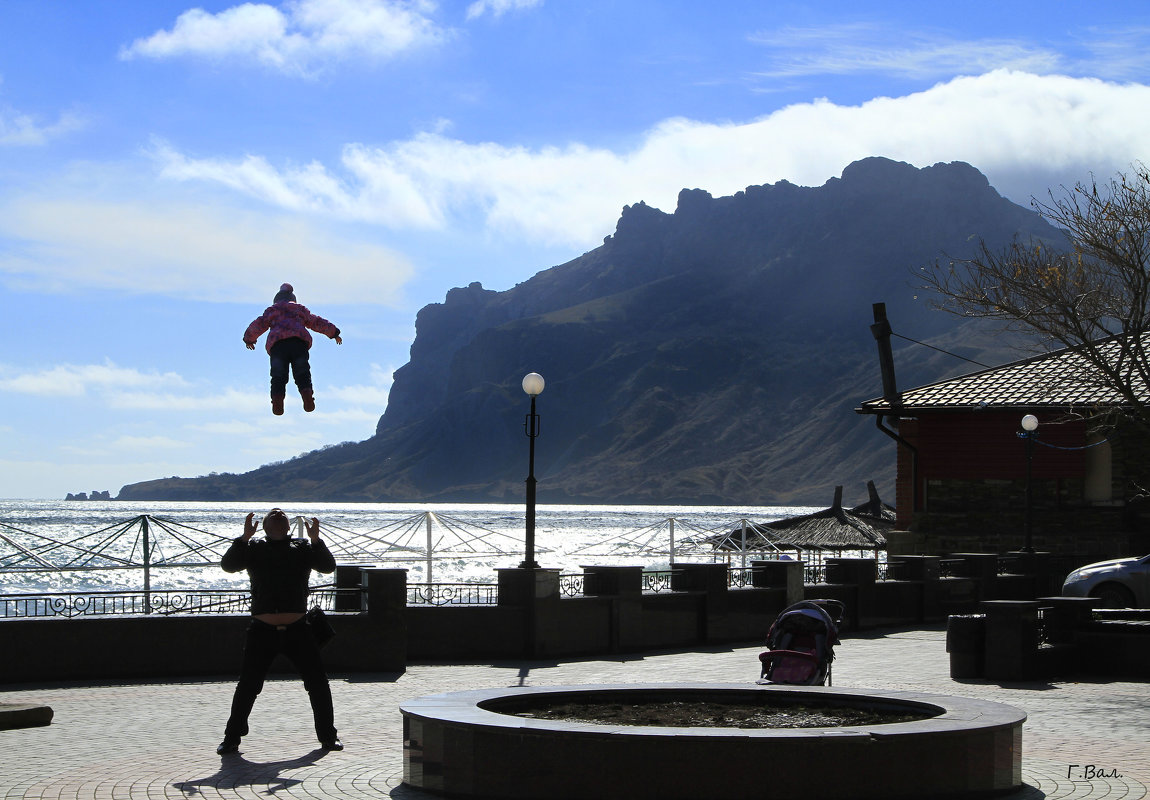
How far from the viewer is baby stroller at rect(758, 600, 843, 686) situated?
1094cm

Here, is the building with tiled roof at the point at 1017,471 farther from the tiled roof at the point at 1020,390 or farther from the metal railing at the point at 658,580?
the metal railing at the point at 658,580

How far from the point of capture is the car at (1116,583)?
2184cm

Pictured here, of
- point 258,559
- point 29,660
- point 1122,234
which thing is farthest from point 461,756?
point 1122,234

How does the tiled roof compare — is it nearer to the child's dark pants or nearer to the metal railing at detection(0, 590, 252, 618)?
the metal railing at detection(0, 590, 252, 618)

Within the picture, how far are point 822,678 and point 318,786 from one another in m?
4.52

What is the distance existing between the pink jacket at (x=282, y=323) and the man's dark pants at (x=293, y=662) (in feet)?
8.55

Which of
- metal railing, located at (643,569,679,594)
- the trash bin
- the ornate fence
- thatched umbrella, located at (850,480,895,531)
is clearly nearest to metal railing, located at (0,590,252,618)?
the ornate fence

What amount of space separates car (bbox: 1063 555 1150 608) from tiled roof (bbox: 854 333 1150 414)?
9206 millimetres

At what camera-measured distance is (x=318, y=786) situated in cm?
827

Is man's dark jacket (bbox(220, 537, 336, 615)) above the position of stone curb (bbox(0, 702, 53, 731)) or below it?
above

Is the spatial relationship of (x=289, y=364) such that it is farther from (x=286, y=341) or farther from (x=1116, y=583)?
(x=1116, y=583)

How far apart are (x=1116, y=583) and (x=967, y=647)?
26.0 feet

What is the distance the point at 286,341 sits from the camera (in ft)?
37.1

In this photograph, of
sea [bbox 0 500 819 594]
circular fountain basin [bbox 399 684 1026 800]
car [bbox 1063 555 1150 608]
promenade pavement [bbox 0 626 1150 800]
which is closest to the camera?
circular fountain basin [bbox 399 684 1026 800]
